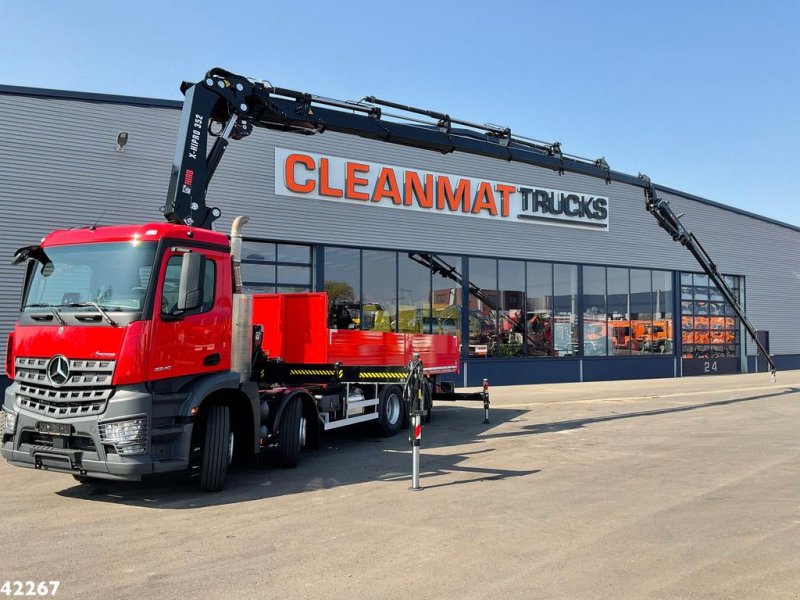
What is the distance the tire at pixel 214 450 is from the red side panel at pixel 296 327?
110 inches

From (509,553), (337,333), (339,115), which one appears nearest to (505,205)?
(339,115)

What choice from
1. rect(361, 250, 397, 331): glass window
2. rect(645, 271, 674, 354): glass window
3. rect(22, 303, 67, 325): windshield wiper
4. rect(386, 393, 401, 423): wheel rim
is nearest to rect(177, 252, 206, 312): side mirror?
rect(22, 303, 67, 325): windshield wiper

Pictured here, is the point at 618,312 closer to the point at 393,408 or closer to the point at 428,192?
the point at 428,192

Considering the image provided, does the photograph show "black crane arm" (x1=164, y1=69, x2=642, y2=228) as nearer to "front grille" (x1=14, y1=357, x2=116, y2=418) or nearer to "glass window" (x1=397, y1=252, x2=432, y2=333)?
"front grille" (x1=14, y1=357, x2=116, y2=418)

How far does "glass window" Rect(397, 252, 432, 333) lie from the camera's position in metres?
22.5

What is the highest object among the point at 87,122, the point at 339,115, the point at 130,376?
the point at 87,122

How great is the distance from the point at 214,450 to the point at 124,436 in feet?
3.84

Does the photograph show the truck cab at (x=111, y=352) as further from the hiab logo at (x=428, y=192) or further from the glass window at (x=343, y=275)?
the hiab logo at (x=428, y=192)

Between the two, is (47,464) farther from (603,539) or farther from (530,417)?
(530,417)

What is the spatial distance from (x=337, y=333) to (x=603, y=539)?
19.3 feet

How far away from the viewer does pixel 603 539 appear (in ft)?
19.0

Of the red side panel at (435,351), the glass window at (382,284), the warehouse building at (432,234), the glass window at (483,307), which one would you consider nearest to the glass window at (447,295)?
the warehouse building at (432,234)

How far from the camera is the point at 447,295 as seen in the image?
2353 cm

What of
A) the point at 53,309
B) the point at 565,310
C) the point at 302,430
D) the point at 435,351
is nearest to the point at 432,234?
the point at 565,310
